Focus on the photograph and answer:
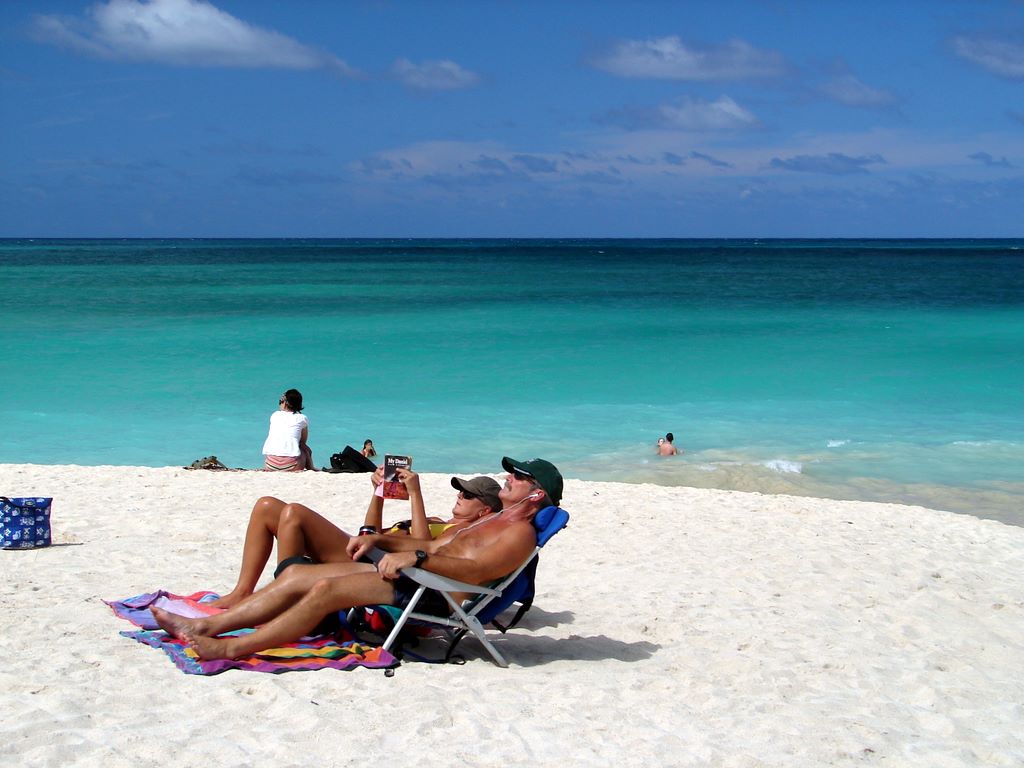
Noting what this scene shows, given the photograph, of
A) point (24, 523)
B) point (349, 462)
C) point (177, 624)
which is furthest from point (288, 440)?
point (177, 624)

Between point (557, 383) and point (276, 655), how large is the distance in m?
15.4

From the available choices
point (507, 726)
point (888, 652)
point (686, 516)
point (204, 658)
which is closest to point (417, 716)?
point (507, 726)

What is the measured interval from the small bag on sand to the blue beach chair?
289cm

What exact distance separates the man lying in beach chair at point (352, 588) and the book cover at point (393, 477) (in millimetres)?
249

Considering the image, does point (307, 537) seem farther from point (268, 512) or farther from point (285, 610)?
point (285, 610)

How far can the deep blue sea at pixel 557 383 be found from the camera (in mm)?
12531

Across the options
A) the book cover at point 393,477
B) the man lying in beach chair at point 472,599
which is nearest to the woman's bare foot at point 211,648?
the man lying in beach chair at point 472,599

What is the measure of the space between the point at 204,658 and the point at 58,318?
92.5ft

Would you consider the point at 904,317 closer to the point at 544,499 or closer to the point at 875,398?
the point at 875,398

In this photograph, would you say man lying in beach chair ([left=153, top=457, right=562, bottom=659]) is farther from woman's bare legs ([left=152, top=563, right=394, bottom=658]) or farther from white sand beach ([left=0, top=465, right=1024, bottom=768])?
white sand beach ([left=0, top=465, right=1024, bottom=768])

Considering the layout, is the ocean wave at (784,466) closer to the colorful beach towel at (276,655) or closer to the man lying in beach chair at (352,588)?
the man lying in beach chair at (352,588)

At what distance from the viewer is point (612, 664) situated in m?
4.74

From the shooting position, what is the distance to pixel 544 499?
15.1ft

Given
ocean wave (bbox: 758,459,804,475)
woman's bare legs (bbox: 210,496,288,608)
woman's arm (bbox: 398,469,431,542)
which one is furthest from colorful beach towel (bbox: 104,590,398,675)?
ocean wave (bbox: 758,459,804,475)
